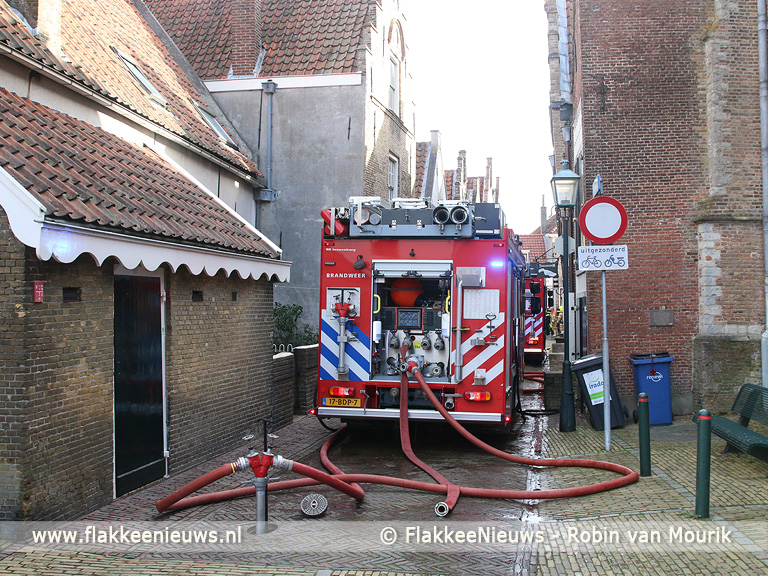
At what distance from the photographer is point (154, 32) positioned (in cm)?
1752

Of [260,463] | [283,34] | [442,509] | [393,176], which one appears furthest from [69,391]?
[393,176]

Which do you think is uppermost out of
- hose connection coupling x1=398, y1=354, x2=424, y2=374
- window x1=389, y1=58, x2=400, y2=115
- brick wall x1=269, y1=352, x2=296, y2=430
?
window x1=389, y1=58, x2=400, y2=115

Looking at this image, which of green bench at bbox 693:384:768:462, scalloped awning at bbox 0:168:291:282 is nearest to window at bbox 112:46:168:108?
scalloped awning at bbox 0:168:291:282

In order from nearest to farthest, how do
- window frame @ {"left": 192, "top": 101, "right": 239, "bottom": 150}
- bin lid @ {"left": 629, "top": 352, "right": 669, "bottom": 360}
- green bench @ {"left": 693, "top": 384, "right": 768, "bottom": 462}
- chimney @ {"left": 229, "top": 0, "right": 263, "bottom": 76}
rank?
green bench @ {"left": 693, "top": 384, "right": 768, "bottom": 462}
bin lid @ {"left": 629, "top": 352, "right": 669, "bottom": 360}
window frame @ {"left": 192, "top": 101, "right": 239, "bottom": 150}
chimney @ {"left": 229, "top": 0, "right": 263, "bottom": 76}

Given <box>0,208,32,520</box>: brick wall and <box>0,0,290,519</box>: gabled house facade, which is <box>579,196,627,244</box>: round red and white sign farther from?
<box>0,208,32,520</box>: brick wall

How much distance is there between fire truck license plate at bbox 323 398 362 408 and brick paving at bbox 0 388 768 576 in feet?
3.78

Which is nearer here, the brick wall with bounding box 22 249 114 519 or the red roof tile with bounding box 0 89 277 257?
the brick wall with bounding box 22 249 114 519

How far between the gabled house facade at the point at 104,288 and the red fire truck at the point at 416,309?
1.42 m

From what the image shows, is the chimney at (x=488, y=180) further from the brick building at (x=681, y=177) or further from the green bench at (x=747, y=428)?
the green bench at (x=747, y=428)

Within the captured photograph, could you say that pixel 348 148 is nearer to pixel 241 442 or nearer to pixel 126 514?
pixel 241 442

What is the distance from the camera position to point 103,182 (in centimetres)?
784

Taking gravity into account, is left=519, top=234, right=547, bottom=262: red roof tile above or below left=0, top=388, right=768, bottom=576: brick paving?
above

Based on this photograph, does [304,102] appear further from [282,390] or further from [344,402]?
[344,402]

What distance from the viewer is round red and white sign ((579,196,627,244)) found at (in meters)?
9.48
